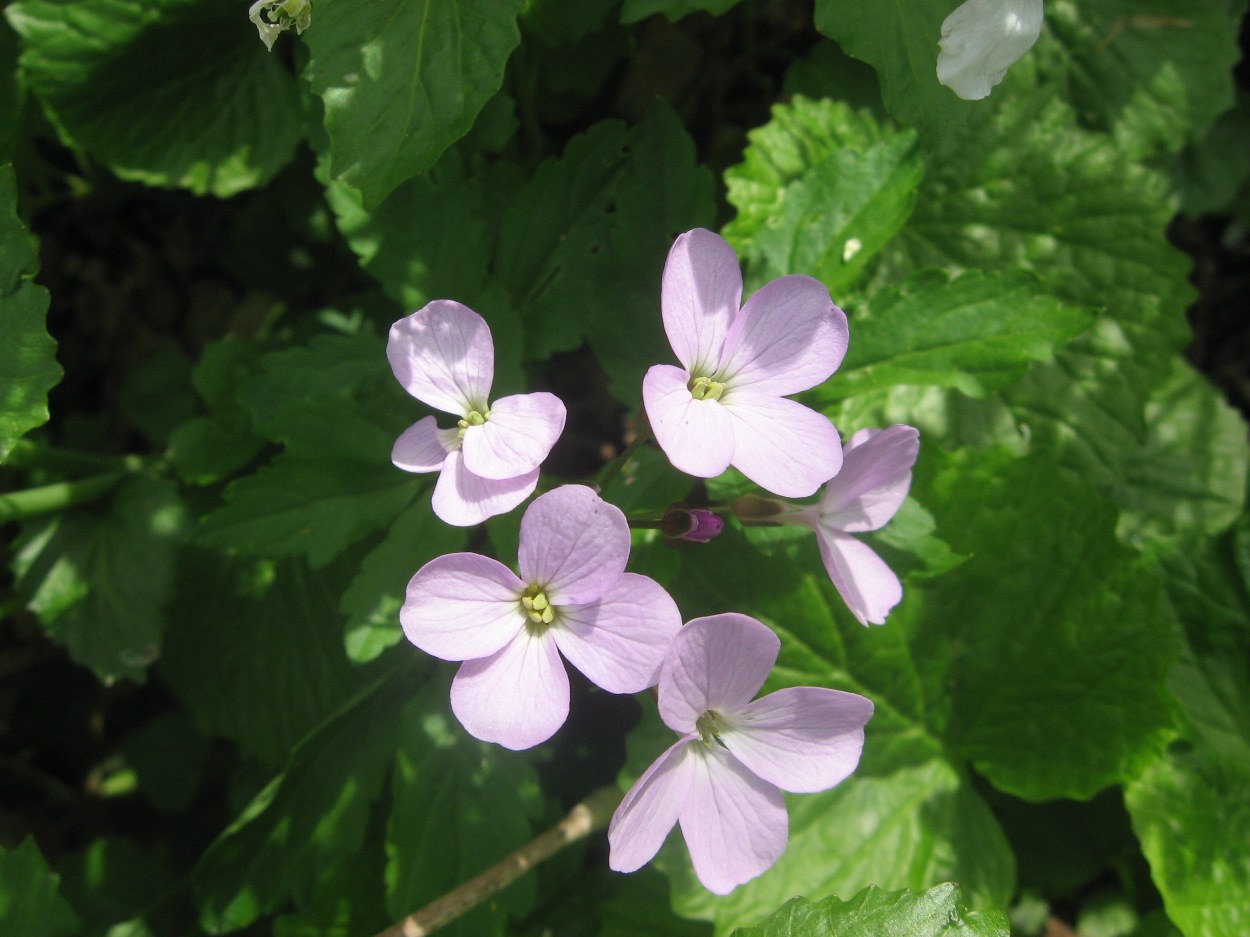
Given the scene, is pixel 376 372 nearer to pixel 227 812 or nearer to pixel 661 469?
pixel 661 469

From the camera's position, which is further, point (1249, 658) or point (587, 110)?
point (587, 110)

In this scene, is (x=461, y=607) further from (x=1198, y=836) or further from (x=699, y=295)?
(x=1198, y=836)

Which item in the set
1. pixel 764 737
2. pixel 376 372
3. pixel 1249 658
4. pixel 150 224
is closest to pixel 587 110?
pixel 376 372

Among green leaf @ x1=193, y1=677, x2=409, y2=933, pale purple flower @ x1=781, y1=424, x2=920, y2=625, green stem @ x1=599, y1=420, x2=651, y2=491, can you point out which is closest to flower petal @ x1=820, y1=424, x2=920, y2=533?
pale purple flower @ x1=781, y1=424, x2=920, y2=625

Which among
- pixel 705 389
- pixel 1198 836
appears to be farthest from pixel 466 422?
pixel 1198 836

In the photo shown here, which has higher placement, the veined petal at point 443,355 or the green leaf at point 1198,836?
the veined petal at point 443,355

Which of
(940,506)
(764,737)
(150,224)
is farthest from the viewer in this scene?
(150,224)

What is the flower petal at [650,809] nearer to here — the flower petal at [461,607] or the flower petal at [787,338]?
the flower petal at [461,607]

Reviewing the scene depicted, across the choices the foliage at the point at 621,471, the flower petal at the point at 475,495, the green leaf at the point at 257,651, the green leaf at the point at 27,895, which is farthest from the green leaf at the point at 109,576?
the flower petal at the point at 475,495
